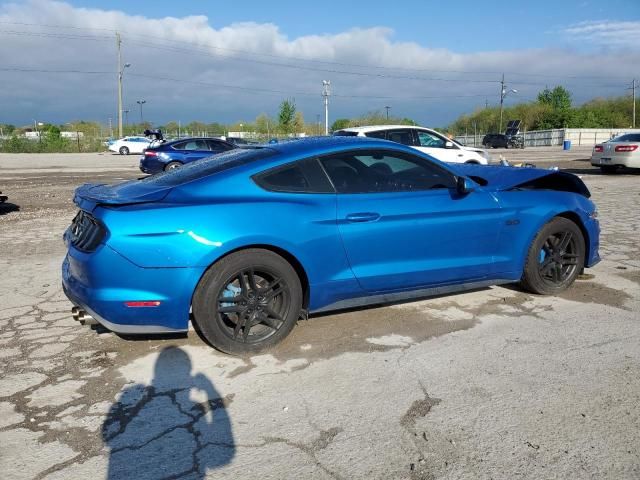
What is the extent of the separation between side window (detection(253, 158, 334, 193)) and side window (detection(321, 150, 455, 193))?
8 cm

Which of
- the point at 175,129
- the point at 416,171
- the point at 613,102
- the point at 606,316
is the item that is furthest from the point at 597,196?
the point at 613,102

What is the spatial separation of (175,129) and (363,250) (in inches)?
2985

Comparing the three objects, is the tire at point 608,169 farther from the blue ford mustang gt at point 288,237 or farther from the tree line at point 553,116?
the tree line at point 553,116

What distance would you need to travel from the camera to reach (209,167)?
4.29 metres

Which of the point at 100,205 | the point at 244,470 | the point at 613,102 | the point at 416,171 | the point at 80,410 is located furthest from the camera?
the point at 613,102

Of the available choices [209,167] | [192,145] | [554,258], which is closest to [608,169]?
[192,145]

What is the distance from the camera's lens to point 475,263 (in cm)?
470

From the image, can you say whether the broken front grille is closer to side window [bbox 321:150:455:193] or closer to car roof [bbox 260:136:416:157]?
→ car roof [bbox 260:136:416:157]

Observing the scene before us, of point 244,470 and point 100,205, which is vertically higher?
point 100,205

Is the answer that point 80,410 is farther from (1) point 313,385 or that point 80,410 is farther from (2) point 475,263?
(2) point 475,263

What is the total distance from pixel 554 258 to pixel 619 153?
15.2m

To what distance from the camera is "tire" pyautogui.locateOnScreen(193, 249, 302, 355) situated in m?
3.73

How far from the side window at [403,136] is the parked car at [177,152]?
633 centimetres

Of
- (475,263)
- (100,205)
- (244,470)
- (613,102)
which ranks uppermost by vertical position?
(613,102)
